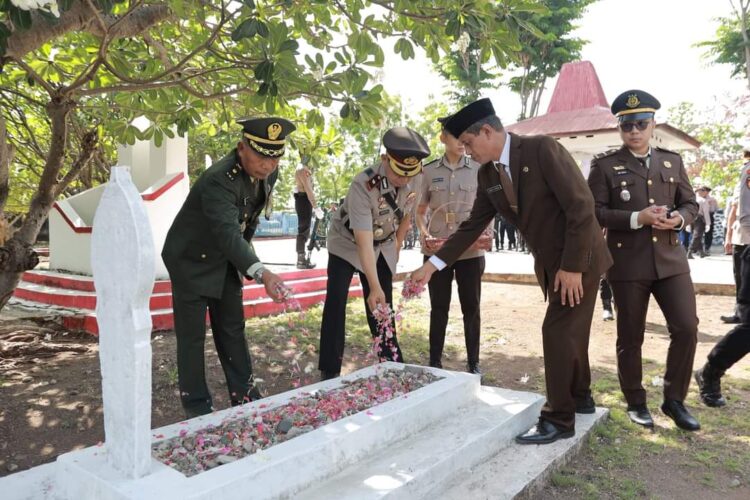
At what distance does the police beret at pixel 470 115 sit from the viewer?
10.2ft

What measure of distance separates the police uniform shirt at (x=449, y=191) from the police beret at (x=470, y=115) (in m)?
1.44

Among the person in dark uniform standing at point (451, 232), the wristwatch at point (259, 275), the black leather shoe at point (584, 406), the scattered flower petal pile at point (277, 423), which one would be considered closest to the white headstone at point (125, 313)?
the scattered flower petal pile at point (277, 423)

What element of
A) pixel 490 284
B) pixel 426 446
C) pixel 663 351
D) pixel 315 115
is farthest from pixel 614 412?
pixel 490 284

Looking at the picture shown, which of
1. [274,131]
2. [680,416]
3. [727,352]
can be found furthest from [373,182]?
[727,352]

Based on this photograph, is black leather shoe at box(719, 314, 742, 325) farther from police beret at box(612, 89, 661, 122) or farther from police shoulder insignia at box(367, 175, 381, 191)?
police shoulder insignia at box(367, 175, 381, 191)

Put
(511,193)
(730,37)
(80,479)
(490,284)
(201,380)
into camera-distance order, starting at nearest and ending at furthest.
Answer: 1. (80,479)
2. (511,193)
3. (201,380)
4. (490,284)
5. (730,37)

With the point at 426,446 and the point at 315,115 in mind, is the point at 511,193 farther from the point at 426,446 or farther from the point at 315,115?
the point at 315,115

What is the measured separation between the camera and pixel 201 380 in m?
3.52

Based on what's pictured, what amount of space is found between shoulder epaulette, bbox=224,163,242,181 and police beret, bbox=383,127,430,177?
37.5 inches

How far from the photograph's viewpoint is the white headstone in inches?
75.2

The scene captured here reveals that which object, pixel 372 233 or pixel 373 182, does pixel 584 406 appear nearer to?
pixel 372 233

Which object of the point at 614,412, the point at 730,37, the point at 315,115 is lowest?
the point at 614,412

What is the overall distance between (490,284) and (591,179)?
6513 mm

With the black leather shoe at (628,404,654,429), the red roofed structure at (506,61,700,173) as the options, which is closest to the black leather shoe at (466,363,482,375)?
the black leather shoe at (628,404,654,429)
